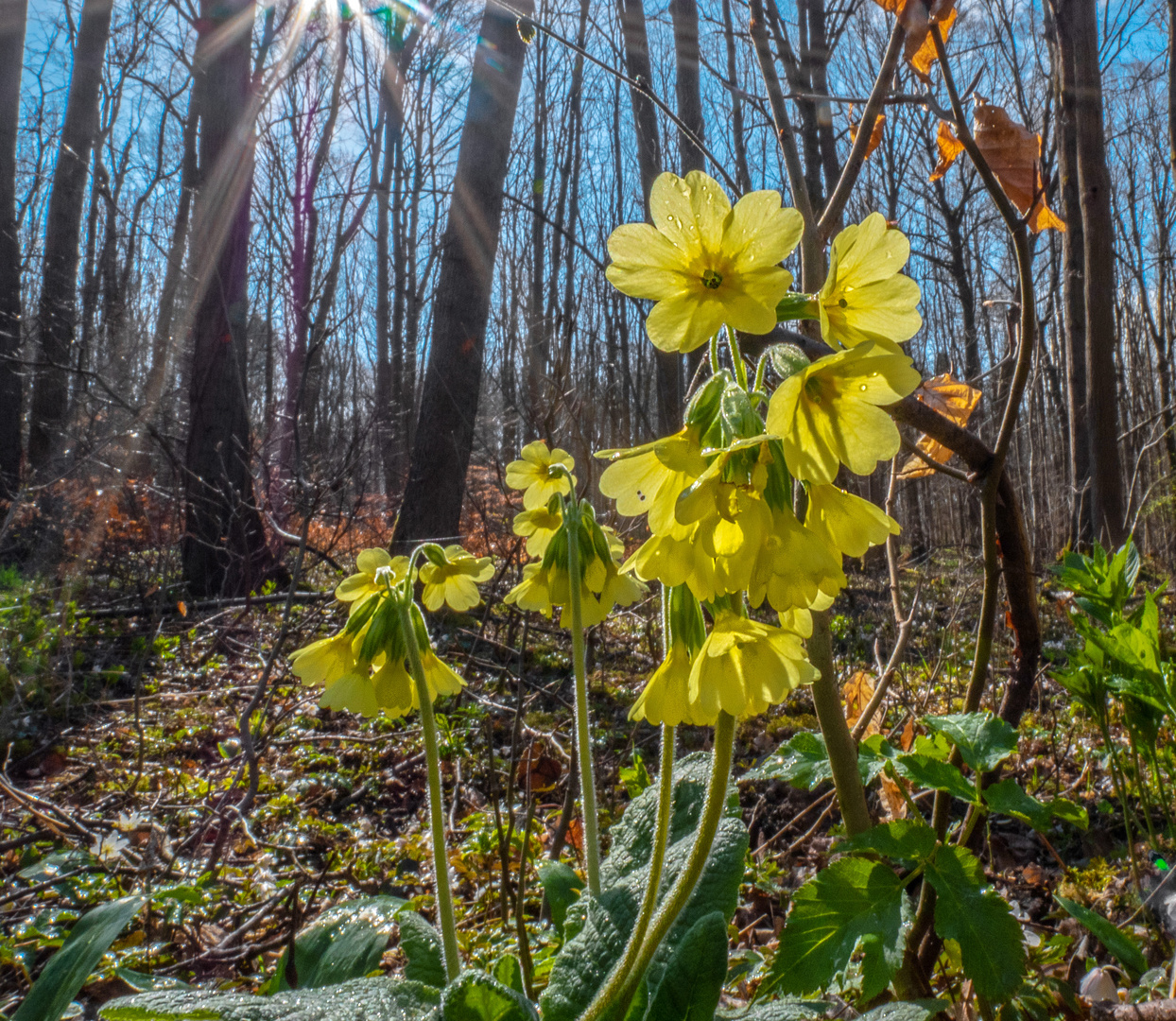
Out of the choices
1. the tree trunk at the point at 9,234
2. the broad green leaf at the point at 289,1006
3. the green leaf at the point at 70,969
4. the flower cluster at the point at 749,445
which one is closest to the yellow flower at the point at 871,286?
the flower cluster at the point at 749,445

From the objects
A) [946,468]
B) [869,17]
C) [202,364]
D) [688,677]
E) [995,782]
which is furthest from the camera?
[869,17]

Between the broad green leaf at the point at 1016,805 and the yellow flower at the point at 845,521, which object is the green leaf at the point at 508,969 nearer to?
the broad green leaf at the point at 1016,805

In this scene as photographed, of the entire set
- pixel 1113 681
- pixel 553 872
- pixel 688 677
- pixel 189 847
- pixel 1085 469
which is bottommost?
pixel 189 847

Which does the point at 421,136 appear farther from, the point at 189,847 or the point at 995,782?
the point at 995,782

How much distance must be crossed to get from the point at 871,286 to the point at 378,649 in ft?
2.90

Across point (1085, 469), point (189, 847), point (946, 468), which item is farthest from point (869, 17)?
point (189, 847)

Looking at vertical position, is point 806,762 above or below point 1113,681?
below

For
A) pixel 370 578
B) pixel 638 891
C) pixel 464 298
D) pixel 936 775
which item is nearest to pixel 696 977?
pixel 638 891

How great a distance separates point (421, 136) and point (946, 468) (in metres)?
17.1

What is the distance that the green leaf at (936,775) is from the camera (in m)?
1.17

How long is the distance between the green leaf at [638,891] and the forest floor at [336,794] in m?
0.26

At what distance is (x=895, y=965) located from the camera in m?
1.08

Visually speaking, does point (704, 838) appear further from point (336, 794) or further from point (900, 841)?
point (336, 794)

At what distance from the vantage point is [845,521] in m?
0.79
